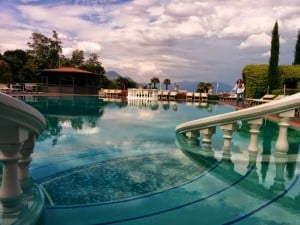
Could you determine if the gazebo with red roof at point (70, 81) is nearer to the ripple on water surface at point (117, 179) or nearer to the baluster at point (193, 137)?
the baluster at point (193, 137)

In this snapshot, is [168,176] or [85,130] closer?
[168,176]

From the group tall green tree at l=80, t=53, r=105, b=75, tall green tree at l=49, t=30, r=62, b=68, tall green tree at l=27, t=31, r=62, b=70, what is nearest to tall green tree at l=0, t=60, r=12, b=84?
tall green tree at l=27, t=31, r=62, b=70

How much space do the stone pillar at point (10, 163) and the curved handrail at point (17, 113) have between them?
7cm

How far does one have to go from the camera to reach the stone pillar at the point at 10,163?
2.33 meters

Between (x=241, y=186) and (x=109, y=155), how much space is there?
8.99ft

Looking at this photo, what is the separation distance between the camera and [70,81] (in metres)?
40.8

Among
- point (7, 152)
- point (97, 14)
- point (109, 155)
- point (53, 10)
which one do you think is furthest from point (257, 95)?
point (7, 152)

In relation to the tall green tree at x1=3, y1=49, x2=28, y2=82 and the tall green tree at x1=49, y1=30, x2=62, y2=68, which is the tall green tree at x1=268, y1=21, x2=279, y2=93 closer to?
the tall green tree at x1=49, y1=30, x2=62, y2=68

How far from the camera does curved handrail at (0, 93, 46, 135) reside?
80.8 inches

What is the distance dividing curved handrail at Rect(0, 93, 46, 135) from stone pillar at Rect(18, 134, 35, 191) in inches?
21.7

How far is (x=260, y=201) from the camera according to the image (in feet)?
11.5

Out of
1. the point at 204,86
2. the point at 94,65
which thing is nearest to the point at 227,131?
the point at 204,86

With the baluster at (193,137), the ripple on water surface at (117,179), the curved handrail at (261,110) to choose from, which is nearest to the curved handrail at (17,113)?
the ripple on water surface at (117,179)

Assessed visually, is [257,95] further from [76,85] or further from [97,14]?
[76,85]
